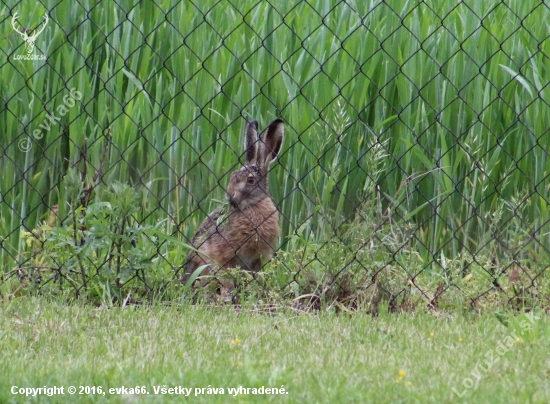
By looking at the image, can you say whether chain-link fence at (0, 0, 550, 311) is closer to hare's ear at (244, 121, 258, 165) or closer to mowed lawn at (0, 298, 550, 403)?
hare's ear at (244, 121, 258, 165)

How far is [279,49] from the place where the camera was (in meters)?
4.99

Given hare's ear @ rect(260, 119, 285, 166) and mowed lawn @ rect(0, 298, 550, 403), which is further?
hare's ear @ rect(260, 119, 285, 166)

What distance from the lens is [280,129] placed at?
4793mm

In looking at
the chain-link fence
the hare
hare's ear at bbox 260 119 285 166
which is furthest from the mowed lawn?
hare's ear at bbox 260 119 285 166

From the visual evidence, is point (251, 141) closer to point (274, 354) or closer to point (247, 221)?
point (247, 221)

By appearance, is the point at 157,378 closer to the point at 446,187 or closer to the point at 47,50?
the point at 446,187

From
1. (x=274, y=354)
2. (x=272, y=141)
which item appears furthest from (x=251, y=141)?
(x=274, y=354)

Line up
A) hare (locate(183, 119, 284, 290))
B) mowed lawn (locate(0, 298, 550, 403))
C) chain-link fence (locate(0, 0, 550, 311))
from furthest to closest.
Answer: hare (locate(183, 119, 284, 290)), chain-link fence (locate(0, 0, 550, 311)), mowed lawn (locate(0, 298, 550, 403))

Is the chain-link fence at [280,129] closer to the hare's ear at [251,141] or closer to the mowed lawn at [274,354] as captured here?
the hare's ear at [251,141]

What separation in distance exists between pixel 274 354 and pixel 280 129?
1.80 m

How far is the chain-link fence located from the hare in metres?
0.01

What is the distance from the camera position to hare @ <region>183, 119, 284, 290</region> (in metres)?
4.83

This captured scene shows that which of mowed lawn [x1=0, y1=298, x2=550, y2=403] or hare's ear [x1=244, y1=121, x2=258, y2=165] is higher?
hare's ear [x1=244, y1=121, x2=258, y2=165]

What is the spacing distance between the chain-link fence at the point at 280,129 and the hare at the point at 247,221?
1 cm
